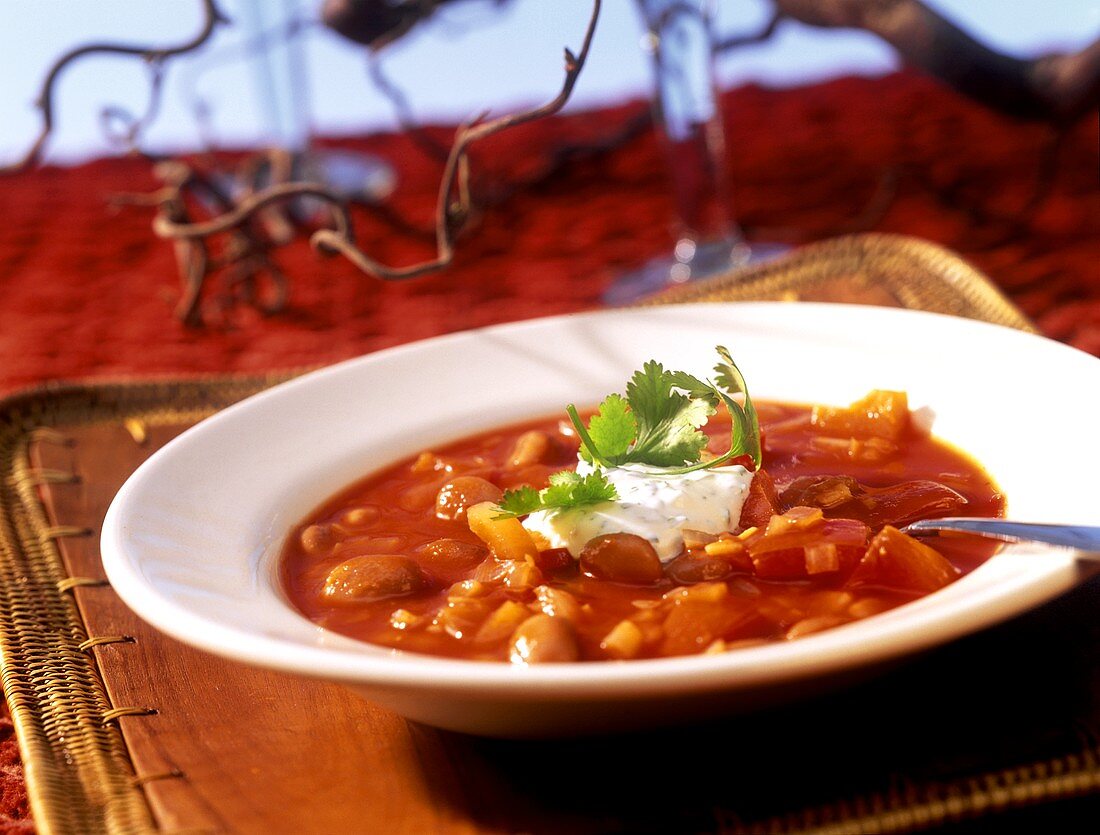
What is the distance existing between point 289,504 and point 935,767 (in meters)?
1.34

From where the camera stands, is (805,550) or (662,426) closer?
(805,550)

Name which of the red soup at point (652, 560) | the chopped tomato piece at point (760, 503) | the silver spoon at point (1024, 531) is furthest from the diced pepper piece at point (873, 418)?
the silver spoon at point (1024, 531)

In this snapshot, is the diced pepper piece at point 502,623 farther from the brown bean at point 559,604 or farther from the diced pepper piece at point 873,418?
the diced pepper piece at point 873,418

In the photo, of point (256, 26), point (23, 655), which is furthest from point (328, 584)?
point (256, 26)

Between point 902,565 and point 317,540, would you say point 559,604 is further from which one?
point 317,540

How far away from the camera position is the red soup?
1.83 metres

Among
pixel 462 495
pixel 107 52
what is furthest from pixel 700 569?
pixel 107 52

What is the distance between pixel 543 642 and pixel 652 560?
31 cm

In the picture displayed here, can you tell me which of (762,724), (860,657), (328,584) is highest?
A: (860,657)

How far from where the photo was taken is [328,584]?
2.11 meters

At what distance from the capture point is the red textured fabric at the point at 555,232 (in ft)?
14.1

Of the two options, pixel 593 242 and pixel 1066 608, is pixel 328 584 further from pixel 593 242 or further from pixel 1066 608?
pixel 593 242

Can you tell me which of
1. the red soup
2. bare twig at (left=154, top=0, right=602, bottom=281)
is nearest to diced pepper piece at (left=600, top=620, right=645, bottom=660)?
the red soup

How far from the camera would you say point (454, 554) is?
7.13ft
